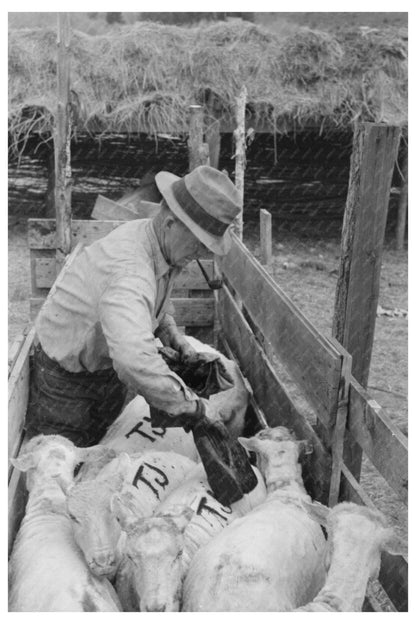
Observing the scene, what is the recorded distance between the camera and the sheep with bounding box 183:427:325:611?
8.42ft

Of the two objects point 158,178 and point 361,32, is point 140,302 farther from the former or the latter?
point 361,32

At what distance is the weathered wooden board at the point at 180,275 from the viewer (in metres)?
6.43

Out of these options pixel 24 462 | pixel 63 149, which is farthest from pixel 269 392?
pixel 63 149

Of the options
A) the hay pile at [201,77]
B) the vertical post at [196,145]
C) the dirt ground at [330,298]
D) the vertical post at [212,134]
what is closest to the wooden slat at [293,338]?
the dirt ground at [330,298]

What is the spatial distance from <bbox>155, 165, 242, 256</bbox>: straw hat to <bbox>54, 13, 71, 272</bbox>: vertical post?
10.5 ft

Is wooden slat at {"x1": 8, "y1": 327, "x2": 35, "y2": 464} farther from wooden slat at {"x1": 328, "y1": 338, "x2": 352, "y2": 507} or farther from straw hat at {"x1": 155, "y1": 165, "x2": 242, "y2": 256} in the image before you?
wooden slat at {"x1": 328, "y1": 338, "x2": 352, "y2": 507}

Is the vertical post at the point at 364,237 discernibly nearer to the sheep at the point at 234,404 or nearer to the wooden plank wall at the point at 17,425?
the sheep at the point at 234,404

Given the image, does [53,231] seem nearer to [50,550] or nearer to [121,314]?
[121,314]

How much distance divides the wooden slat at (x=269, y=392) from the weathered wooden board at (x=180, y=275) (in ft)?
1.06

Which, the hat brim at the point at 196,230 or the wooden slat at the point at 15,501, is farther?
the hat brim at the point at 196,230

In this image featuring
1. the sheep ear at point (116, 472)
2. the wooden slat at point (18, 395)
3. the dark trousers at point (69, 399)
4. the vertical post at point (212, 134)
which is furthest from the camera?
the vertical post at point (212, 134)

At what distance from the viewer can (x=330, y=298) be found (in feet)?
34.7
